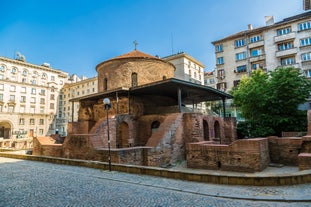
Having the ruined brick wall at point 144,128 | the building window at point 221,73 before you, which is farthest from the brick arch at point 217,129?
the building window at point 221,73

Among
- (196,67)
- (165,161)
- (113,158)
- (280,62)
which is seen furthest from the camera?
(196,67)

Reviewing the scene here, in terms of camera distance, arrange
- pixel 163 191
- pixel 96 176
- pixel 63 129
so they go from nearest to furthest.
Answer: pixel 163 191
pixel 96 176
pixel 63 129

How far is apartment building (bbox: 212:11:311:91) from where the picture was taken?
29.3m

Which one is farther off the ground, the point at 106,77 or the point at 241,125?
the point at 106,77

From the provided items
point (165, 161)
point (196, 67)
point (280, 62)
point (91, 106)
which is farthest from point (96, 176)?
point (196, 67)

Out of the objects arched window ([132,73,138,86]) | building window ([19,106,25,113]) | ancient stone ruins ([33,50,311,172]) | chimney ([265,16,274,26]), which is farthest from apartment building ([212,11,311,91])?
building window ([19,106,25,113])

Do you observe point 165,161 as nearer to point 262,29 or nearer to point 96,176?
point 96,176

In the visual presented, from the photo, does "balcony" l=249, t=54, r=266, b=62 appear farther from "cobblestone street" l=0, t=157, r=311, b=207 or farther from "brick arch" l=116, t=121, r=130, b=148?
"cobblestone street" l=0, t=157, r=311, b=207

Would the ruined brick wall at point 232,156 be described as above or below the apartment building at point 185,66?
below

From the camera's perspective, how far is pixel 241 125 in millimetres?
21938

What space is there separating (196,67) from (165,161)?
126ft

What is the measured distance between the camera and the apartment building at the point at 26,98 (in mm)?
45491

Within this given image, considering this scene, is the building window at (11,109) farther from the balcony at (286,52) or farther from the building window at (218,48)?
the balcony at (286,52)

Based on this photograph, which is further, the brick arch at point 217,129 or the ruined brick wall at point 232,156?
the brick arch at point 217,129
